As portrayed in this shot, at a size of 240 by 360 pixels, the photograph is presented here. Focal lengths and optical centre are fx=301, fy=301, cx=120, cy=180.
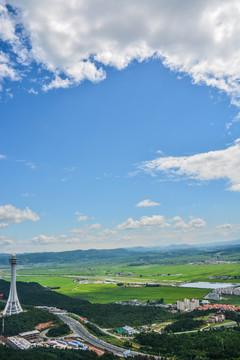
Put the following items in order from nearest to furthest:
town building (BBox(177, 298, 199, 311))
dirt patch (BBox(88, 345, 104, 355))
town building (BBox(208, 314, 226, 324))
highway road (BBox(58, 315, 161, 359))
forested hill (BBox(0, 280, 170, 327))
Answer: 1. dirt patch (BBox(88, 345, 104, 355))
2. highway road (BBox(58, 315, 161, 359))
3. town building (BBox(208, 314, 226, 324))
4. forested hill (BBox(0, 280, 170, 327))
5. town building (BBox(177, 298, 199, 311))

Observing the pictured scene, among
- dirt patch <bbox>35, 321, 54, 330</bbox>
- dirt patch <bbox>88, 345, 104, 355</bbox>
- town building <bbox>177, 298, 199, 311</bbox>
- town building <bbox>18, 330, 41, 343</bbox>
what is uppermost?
town building <bbox>18, 330, 41, 343</bbox>

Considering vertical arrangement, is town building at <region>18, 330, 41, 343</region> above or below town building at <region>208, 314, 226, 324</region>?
above

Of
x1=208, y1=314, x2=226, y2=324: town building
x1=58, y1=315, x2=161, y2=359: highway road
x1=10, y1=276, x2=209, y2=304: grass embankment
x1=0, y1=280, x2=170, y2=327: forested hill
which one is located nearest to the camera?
x1=58, y1=315, x2=161, y2=359: highway road

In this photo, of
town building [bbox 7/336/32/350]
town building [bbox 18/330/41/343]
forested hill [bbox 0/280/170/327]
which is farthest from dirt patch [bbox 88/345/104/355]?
forested hill [bbox 0/280/170/327]

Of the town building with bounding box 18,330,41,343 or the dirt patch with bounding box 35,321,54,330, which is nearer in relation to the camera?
the town building with bounding box 18,330,41,343

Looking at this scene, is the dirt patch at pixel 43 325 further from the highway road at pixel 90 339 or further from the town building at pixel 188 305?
the town building at pixel 188 305

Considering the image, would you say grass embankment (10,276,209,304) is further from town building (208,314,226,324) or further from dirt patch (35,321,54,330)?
dirt patch (35,321,54,330)

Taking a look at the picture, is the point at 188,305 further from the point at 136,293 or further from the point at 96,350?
the point at 96,350

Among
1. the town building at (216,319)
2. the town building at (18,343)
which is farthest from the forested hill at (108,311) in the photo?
the town building at (18,343)

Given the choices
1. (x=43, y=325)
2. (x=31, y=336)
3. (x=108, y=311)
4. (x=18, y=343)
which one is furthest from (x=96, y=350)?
(x=108, y=311)

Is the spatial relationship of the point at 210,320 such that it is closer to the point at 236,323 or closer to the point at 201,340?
the point at 236,323

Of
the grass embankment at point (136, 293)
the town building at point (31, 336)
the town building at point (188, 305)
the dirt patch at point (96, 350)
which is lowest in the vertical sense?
the grass embankment at point (136, 293)
